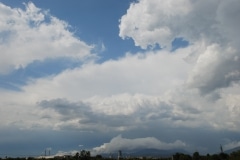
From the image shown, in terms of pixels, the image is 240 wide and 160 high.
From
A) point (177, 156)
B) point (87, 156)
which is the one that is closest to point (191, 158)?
point (177, 156)

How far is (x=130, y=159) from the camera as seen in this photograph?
447 ft

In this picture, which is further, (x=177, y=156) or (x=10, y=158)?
(x=10, y=158)

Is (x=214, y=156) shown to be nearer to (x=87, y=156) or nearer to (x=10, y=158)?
(x=87, y=156)

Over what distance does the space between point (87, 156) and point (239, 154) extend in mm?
46179

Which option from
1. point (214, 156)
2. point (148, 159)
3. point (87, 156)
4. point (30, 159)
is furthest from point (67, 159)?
point (214, 156)

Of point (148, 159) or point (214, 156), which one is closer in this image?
point (214, 156)

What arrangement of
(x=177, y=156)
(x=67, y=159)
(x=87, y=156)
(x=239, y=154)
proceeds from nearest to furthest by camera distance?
(x=87, y=156) < (x=239, y=154) < (x=67, y=159) < (x=177, y=156)

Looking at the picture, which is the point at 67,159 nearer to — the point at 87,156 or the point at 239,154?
the point at 87,156

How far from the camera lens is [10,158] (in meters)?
145

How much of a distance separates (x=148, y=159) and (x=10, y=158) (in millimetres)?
59007

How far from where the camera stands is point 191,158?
129375mm

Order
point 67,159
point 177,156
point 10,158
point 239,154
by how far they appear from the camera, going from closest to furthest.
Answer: point 239,154 < point 67,159 < point 177,156 < point 10,158

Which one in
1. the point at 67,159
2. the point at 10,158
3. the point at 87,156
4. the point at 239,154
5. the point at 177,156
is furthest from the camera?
the point at 10,158

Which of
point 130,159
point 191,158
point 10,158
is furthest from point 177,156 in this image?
point 10,158
